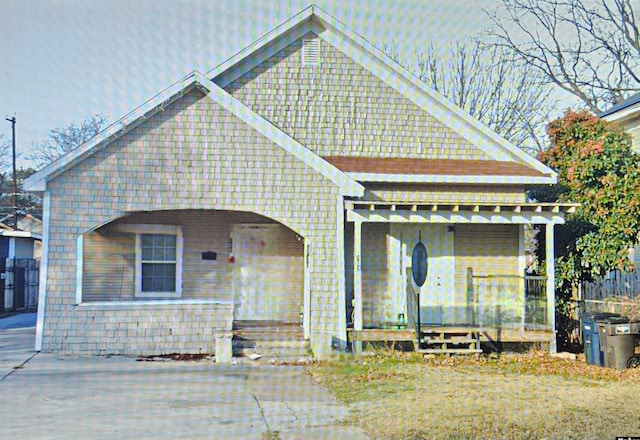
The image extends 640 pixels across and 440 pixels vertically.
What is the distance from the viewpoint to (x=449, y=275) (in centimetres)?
1648

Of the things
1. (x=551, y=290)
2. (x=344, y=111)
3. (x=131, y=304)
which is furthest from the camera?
(x=344, y=111)

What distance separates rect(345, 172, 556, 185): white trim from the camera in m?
15.6

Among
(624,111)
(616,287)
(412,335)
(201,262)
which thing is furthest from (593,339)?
(624,111)

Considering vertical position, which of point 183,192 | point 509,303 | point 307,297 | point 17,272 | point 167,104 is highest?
point 167,104

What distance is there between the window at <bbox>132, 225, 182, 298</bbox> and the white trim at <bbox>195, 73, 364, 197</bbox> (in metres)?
3.27

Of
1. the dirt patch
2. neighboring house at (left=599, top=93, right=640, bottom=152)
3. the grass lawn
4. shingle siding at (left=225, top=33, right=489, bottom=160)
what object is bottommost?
the grass lawn

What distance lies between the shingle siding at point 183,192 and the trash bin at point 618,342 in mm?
5116

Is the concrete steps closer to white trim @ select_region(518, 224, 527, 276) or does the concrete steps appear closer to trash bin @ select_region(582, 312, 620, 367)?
white trim @ select_region(518, 224, 527, 276)

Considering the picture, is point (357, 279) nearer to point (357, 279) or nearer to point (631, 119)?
point (357, 279)

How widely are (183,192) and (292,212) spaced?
2.20 metres

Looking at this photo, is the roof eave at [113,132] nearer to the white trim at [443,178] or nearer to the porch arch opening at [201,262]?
the porch arch opening at [201,262]

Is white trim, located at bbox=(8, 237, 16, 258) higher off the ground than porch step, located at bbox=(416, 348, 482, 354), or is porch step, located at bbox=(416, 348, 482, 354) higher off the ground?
white trim, located at bbox=(8, 237, 16, 258)

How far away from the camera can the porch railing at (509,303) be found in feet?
50.2

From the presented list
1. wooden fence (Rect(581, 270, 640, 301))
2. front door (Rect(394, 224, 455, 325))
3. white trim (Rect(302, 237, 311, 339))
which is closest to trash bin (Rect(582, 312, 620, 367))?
wooden fence (Rect(581, 270, 640, 301))
